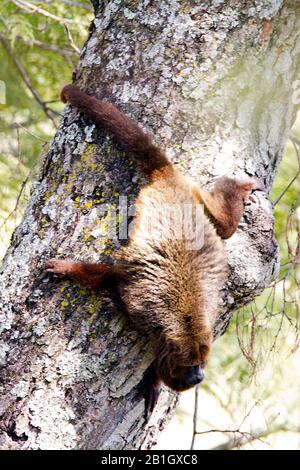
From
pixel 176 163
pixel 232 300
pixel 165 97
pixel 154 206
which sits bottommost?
pixel 232 300

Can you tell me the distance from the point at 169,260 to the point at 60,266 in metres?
0.55

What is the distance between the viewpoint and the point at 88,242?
3.08 meters

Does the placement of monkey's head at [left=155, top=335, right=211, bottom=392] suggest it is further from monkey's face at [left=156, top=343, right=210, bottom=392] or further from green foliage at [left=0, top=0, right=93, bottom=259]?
green foliage at [left=0, top=0, right=93, bottom=259]

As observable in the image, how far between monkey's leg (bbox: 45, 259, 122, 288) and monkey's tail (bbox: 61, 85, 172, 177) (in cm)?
54

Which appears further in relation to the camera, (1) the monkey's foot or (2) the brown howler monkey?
(2) the brown howler monkey

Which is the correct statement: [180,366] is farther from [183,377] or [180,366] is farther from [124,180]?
[124,180]

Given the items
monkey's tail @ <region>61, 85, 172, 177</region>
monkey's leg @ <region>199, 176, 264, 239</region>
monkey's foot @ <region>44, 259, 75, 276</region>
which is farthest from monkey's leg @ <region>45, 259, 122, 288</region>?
monkey's leg @ <region>199, 176, 264, 239</region>

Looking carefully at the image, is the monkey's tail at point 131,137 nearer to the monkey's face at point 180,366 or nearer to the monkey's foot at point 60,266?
the monkey's foot at point 60,266

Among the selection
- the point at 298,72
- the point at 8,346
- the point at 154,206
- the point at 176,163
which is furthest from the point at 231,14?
the point at 8,346

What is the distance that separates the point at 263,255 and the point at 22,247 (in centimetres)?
116

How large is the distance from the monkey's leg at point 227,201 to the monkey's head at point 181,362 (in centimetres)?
56

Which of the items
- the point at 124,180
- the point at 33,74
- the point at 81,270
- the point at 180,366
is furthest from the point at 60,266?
the point at 33,74

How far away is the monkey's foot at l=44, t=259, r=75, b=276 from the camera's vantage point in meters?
2.98

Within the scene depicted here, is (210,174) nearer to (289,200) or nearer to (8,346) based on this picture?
(8,346)
